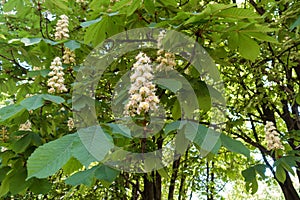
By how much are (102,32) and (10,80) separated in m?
1.04

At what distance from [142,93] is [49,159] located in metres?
0.37

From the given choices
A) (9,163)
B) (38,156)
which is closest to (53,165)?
(38,156)

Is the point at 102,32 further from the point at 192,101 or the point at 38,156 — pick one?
the point at 38,156

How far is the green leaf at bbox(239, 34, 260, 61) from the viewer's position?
132cm

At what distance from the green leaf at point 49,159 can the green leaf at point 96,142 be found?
0.05 metres

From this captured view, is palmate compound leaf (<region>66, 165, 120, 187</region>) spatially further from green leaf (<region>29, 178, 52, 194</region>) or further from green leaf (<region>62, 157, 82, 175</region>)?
green leaf (<region>29, 178, 52, 194</region>)

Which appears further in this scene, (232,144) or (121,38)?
(121,38)

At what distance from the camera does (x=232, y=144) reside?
98 centimetres

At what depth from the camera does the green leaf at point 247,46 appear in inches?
52.0

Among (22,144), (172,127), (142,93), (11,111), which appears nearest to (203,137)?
(172,127)

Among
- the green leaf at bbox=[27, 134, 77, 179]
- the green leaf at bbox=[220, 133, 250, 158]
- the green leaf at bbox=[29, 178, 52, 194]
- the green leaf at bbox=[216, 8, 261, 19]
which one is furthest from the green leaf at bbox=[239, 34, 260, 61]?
the green leaf at bbox=[29, 178, 52, 194]

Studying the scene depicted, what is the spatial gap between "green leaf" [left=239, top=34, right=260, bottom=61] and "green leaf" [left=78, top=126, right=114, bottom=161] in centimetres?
74

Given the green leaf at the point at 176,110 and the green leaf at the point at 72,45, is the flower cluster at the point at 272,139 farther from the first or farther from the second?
the green leaf at the point at 72,45

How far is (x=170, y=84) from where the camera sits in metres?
1.13
